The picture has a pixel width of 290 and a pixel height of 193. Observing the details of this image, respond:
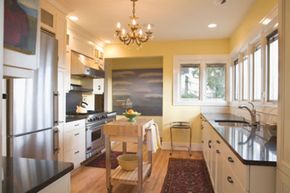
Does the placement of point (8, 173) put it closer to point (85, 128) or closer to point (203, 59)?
point (85, 128)

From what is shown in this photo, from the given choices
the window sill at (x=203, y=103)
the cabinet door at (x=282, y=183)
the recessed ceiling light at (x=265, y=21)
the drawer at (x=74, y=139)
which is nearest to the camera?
the cabinet door at (x=282, y=183)

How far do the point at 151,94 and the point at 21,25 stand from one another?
5538 millimetres

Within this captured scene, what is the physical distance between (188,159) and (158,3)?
3011 mm

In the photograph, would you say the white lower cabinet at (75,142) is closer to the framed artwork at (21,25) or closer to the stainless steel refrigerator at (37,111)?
the stainless steel refrigerator at (37,111)

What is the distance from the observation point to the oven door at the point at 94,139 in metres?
3.98

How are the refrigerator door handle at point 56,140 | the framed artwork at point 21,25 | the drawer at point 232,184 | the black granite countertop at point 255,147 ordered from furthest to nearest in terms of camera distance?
the refrigerator door handle at point 56,140
the drawer at point 232,184
the black granite countertop at point 255,147
the framed artwork at point 21,25

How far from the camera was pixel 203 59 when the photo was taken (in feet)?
16.6

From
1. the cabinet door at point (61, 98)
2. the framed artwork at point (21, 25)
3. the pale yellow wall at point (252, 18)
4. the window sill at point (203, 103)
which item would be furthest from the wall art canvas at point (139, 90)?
the framed artwork at point (21, 25)

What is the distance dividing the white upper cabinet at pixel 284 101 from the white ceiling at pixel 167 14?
198 cm

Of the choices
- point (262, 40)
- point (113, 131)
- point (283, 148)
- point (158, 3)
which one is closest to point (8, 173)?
point (283, 148)

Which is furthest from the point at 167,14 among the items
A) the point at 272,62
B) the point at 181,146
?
the point at 181,146

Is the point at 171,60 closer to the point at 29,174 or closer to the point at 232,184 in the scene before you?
the point at 232,184

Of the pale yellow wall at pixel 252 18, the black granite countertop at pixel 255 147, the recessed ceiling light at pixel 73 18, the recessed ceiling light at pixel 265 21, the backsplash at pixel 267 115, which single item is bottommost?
the black granite countertop at pixel 255 147

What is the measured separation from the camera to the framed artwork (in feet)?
2.65
